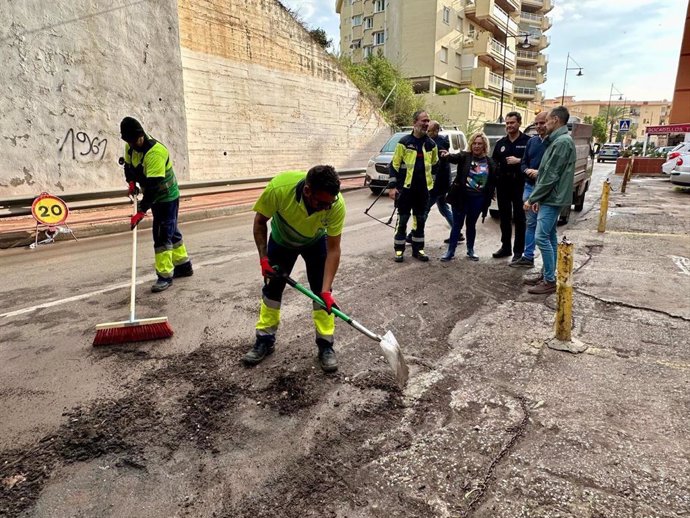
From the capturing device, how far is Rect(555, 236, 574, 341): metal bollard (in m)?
3.57

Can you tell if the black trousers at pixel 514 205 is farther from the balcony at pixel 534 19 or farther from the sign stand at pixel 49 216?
the balcony at pixel 534 19

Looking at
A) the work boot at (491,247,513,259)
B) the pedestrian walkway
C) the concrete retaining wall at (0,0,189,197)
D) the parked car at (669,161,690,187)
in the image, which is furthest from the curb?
the parked car at (669,161,690,187)

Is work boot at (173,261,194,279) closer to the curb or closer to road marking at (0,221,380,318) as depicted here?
road marking at (0,221,380,318)

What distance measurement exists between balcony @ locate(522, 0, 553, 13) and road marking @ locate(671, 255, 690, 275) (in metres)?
56.2

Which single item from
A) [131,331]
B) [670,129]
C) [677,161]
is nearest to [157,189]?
[131,331]

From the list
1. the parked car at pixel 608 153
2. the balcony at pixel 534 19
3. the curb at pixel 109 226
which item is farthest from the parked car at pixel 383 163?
the balcony at pixel 534 19

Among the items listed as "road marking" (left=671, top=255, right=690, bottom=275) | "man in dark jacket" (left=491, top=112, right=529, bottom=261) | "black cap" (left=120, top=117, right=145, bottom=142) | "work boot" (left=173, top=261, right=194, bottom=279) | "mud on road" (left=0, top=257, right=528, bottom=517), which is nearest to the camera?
"mud on road" (left=0, top=257, right=528, bottom=517)

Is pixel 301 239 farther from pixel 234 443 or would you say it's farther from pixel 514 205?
pixel 514 205

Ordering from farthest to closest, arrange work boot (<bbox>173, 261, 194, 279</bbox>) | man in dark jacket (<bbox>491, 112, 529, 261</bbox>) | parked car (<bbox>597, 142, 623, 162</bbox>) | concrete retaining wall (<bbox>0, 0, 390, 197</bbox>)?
parked car (<bbox>597, 142, 623, 162</bbox>), concrete retaining wall (<bbox>0, 0, 390, 197</bbox>), man in dark jacket (<bbox>491, 112, 529, 261</bbox>), work boot (<bbox>173, 261, 194, 279</bbox>)

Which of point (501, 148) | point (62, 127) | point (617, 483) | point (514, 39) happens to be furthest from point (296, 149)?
point (514, 39)

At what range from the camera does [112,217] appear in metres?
8.95

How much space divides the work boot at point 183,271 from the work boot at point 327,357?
8.80 feet

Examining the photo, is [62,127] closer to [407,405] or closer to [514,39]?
[407,405]

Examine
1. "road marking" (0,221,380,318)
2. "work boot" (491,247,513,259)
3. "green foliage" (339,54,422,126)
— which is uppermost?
"green foliage" (339,54,422,126)
